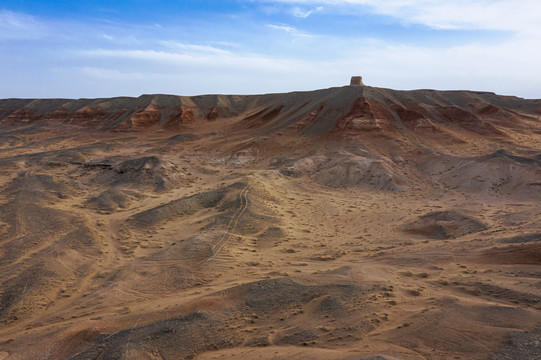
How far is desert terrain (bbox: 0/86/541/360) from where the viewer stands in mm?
5641

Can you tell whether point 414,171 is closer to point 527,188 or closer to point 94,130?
point 527,188

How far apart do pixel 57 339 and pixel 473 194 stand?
51.4 feet

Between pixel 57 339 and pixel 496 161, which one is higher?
pixel 496 161

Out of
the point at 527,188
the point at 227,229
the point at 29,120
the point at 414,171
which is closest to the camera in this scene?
the point at 227,229

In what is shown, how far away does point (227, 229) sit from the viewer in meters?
11.2

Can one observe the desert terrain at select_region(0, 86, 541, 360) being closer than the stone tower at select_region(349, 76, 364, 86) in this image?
Yes

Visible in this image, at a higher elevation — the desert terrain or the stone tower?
the stone tower

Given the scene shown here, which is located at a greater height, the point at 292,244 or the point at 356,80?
the point at 356,80

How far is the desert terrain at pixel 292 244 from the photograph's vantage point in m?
5.64

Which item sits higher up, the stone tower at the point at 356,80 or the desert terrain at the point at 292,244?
the stone tower at the point at 356,80

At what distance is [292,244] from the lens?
10.6 metres

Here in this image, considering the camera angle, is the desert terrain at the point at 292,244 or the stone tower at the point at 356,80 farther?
the stone tower at the point at 356,80

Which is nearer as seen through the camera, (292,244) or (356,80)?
(292,244)

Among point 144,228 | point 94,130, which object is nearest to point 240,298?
point 144,228
